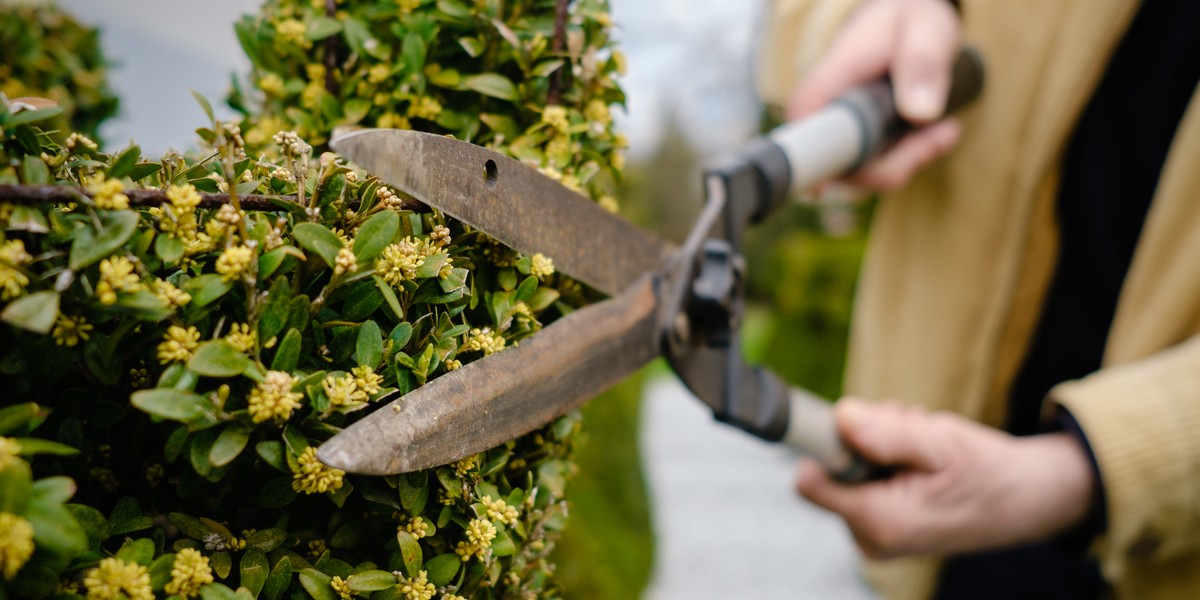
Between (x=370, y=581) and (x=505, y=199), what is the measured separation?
0.41m

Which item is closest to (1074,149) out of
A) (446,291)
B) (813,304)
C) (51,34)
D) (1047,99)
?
(1047,99)

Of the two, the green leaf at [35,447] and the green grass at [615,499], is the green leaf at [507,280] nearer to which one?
the green leaf at [35,447]

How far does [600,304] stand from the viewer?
104 centimetres

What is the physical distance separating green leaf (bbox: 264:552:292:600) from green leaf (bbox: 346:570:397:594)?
52 millimetres

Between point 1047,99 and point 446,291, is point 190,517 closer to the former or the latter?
point 446,291

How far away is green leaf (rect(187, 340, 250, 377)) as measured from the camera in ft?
1.91

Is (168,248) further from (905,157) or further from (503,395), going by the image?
(905,157)

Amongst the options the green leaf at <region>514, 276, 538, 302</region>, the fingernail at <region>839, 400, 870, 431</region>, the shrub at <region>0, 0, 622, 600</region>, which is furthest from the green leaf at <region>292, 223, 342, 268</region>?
the fingernail at <region>839, 400, 870, 431</region>

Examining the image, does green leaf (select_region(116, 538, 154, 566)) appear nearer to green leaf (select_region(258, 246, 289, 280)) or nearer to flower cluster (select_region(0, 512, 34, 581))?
flower cluster (select_region(0, 512, 34, 581))

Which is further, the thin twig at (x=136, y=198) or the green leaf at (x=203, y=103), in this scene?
the green leaf at (x=203, y=103)

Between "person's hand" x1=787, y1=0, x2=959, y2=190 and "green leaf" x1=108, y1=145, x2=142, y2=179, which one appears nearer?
"green leaf" x1=108, y1=145, x2=142, y2=179

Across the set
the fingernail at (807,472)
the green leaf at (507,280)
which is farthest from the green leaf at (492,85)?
the fingernail at (807,472)

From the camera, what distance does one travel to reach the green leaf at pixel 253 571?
64 centimetres

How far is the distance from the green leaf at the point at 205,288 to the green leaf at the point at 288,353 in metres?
0.06
